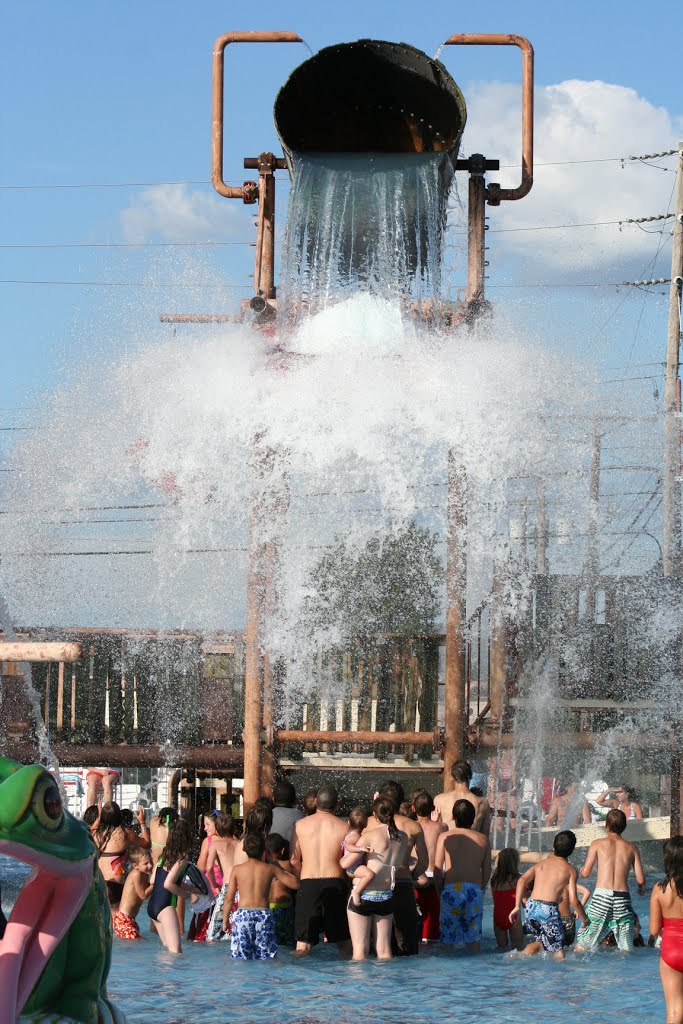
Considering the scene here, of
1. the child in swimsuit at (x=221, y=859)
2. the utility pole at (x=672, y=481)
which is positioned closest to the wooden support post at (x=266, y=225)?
the child in swimsuit at (x=221, y=859)

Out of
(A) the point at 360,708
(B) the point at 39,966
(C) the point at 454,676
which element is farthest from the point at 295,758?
(B) the point at 39,966

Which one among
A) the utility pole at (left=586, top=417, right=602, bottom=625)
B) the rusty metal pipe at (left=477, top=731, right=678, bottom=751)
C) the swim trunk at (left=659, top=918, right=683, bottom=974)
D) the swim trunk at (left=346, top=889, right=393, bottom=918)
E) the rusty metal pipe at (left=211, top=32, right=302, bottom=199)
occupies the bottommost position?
the swim trunk at (left=346, top=889, right=393, bottom=918)

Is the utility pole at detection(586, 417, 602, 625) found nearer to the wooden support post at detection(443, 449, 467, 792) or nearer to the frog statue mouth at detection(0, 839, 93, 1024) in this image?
the wooden support post at detection(443, 449, 467, 792)

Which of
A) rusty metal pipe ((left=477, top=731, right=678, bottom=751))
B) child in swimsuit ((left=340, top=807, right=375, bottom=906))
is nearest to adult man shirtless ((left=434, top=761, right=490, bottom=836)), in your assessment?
child in swimsuit ((left=340, top=807, right=375, bottom=906))

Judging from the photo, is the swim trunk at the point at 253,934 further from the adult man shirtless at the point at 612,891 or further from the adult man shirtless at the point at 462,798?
the adult man shirtless at the point at 612,891

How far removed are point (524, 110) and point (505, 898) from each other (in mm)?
7516

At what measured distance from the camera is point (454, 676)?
12.5 metres

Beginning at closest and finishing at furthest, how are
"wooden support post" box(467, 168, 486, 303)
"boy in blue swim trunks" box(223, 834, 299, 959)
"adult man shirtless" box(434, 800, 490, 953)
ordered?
"boy in blue swim trunks" box(223, 834, 299, 959), "adult man shirtless" box(434, 800, 490, 953), "wooden support post" box(467, 168, 486, 303)

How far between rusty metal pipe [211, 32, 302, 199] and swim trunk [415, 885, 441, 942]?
7.31 meters

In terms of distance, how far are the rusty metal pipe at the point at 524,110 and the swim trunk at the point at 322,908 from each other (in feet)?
24.2

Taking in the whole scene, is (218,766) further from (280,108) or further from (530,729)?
(280,108)

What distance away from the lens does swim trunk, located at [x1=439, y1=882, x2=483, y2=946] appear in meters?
9.52

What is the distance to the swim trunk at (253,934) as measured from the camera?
28.9ft

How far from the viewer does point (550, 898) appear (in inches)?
361
